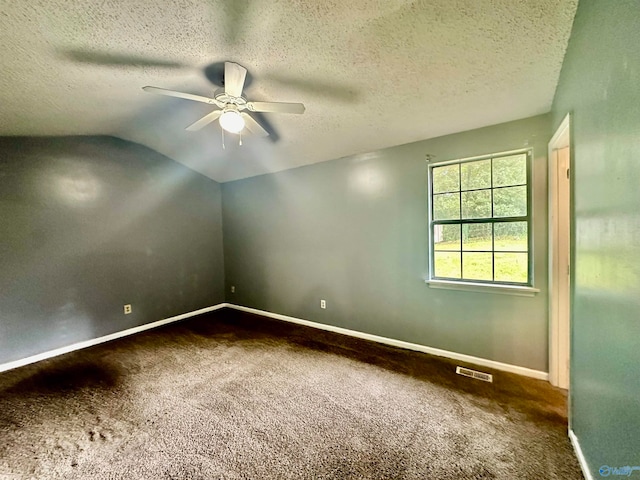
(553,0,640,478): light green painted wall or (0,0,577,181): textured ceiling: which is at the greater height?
(0,0,577,181): textured ceiling

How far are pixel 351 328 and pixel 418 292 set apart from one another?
41.1 inches

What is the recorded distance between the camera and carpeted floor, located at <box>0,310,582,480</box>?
4.87 feet

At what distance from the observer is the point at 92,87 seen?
86.2 inches

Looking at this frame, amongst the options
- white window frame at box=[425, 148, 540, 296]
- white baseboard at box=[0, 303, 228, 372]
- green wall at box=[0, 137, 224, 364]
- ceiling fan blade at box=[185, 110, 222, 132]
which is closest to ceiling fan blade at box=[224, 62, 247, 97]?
ceiling fan blade at box=[185, 110, 222, 132]

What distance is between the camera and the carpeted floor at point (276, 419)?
4.87 feet

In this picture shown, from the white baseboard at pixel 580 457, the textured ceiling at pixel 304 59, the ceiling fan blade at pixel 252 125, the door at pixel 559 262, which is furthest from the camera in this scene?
the ceiling fan blade at pixel 252 125

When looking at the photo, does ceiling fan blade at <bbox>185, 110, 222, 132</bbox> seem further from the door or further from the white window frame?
the door

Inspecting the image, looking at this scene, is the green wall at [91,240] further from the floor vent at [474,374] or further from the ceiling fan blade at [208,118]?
the floor vent at [474,374]

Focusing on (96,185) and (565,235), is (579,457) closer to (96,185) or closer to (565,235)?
(565,235)

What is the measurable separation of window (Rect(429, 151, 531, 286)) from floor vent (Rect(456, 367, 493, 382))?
0.87m

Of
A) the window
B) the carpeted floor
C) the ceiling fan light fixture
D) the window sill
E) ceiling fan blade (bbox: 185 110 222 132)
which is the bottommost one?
the carpeted floor

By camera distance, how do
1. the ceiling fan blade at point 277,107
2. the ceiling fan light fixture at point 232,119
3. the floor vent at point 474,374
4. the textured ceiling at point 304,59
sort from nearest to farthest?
1. the textured ceiling at point 304,59
2. the ceiling fan blade at point 277,107
3. the ceiling fan light fixture at point 232,119
4. the floor vent at point 474,374

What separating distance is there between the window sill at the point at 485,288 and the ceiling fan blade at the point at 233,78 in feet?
8.36

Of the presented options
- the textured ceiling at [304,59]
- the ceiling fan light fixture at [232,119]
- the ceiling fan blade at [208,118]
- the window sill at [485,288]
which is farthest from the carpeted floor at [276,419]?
the textured ceiling at [304,59]
